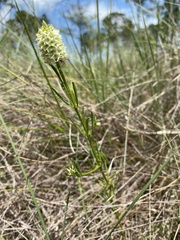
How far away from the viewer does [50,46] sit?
26.8 inches

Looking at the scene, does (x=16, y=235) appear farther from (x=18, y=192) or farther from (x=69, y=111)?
(x=69, y=111)

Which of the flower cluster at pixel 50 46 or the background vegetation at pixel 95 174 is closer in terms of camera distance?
the flower cluster at pixel 50 46

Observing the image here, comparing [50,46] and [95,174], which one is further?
[95,174]

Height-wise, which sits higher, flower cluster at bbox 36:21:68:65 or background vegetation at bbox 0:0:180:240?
flower cluster at bbox 36:21:68:65

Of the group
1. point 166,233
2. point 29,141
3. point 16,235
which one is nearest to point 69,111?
point 29,141

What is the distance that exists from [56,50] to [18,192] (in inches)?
23.1

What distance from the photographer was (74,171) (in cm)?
75

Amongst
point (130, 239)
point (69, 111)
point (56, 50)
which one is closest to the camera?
point (56, 50)

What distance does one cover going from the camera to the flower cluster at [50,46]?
68 centimetres

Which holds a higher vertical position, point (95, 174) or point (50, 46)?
point (50, 46)

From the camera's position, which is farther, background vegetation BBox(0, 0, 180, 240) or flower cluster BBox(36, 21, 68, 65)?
background vegetation BBox(0, 0, 180, 240)

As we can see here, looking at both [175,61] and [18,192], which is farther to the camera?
[175,61]

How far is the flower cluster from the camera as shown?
68 cm

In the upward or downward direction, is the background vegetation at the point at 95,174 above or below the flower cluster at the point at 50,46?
below
